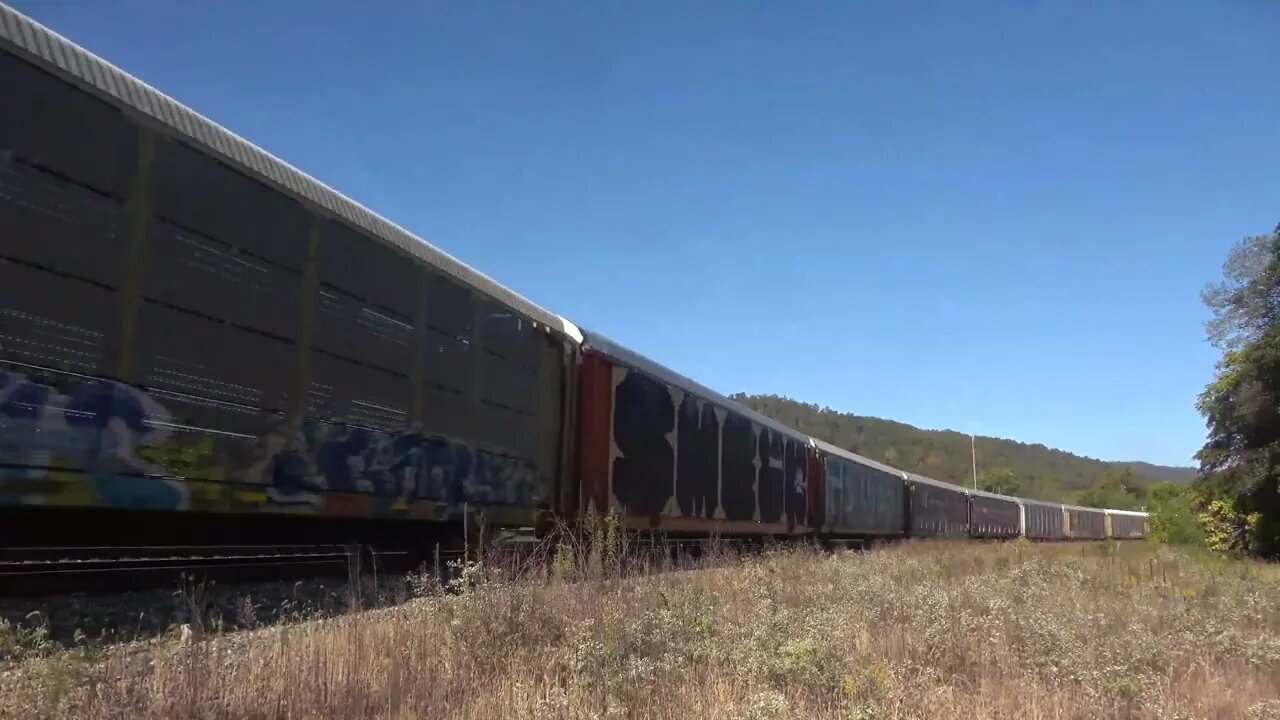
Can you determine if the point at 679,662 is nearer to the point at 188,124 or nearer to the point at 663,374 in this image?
the point at 188,124

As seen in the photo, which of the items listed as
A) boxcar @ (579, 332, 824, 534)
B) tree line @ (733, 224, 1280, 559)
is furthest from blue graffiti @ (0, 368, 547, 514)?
tree line @ (733, 224, 1280, 559)

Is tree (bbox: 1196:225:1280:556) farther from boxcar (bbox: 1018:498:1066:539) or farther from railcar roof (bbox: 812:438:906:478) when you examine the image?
boxcar (bbox: 1018:498:1066:539)

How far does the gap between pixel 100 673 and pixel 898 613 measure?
5.61 metres

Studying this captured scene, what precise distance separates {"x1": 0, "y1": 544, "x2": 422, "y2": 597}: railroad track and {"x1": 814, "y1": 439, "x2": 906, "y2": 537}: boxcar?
19.1 m

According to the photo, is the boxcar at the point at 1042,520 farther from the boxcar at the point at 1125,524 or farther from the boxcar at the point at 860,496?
the boxcar at the point at 860,496

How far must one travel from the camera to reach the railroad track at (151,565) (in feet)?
18.2

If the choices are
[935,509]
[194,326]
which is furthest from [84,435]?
[935,509]

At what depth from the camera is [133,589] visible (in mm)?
6305

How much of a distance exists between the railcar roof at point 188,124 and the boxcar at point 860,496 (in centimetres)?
1851

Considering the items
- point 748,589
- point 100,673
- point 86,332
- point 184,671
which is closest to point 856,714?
point 184,671

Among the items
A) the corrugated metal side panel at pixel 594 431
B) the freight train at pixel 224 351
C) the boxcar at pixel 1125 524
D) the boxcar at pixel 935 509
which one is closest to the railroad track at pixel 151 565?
the freight train at pixel 224 351

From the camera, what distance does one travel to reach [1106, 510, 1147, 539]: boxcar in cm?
6325

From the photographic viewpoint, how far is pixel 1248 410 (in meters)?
24.3

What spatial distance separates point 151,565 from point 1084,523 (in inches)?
2418
